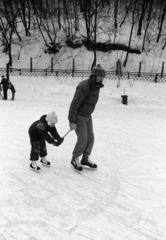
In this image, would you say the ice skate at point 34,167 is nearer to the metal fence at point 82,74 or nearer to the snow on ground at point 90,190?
the snow on ground at point 90,190

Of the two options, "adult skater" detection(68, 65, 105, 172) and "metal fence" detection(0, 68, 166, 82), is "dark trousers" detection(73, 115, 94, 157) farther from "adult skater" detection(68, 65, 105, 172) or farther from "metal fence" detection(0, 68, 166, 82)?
"metal fence" detection(0, 68, 166, 82)

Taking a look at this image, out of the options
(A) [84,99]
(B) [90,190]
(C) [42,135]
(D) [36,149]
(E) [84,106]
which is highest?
(A) [84,99]

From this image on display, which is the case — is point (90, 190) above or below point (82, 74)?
below

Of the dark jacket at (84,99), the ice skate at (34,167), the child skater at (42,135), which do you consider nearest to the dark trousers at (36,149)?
the child skater at (42,135)

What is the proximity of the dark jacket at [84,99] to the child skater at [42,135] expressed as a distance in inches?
12.5

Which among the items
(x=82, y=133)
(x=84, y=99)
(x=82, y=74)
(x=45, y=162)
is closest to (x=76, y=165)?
(x=45, y=162)

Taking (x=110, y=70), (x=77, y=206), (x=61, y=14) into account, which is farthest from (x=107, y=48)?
(x=77, y=206)

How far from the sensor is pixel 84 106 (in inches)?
161

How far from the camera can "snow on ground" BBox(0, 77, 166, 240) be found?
305 cm

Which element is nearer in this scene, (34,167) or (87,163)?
(34,167)

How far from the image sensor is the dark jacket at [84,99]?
3961 mm

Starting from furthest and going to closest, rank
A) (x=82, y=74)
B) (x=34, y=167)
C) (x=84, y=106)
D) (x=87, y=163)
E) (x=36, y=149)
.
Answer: (x=82, y=74) < (x=87, y=163) < (x=34, y=167) < (x=36, y=149) < (x=84, y=106)

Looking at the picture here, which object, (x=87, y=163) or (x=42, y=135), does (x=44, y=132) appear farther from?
(x=87, y=163)

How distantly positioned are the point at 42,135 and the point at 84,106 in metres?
0.86
